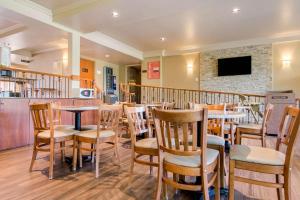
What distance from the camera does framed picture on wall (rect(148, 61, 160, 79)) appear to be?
9.36 metres

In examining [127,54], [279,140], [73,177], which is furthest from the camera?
[127,54]

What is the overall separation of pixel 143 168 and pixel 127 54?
21.0 ft

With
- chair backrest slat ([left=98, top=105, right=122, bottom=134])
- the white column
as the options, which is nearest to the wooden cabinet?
the white column

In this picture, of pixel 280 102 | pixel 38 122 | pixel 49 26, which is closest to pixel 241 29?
pixel 280 102

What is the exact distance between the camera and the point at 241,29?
20.8 ft

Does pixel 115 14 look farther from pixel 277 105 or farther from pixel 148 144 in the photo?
pixel 277 105

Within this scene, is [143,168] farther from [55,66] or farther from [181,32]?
[55,66]

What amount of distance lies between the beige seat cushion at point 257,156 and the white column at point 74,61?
5.01 meters

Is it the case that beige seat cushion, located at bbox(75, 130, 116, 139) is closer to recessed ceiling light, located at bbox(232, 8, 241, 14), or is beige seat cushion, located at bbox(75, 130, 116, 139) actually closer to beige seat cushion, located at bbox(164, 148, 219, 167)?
beige seat cushion, located at bbox(164, 148, 219, 167)

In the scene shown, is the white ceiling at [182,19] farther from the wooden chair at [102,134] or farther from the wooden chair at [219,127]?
the wooden chair at [102,134]

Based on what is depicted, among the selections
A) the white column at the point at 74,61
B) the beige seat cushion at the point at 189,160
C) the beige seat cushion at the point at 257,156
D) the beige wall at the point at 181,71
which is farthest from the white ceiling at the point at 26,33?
the beige seat cushion at the point at 257,156

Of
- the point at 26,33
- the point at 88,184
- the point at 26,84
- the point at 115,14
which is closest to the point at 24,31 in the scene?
the point at 26,33

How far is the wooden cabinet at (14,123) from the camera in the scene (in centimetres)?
384

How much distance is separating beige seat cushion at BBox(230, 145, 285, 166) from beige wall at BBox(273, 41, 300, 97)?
21.0 ft
